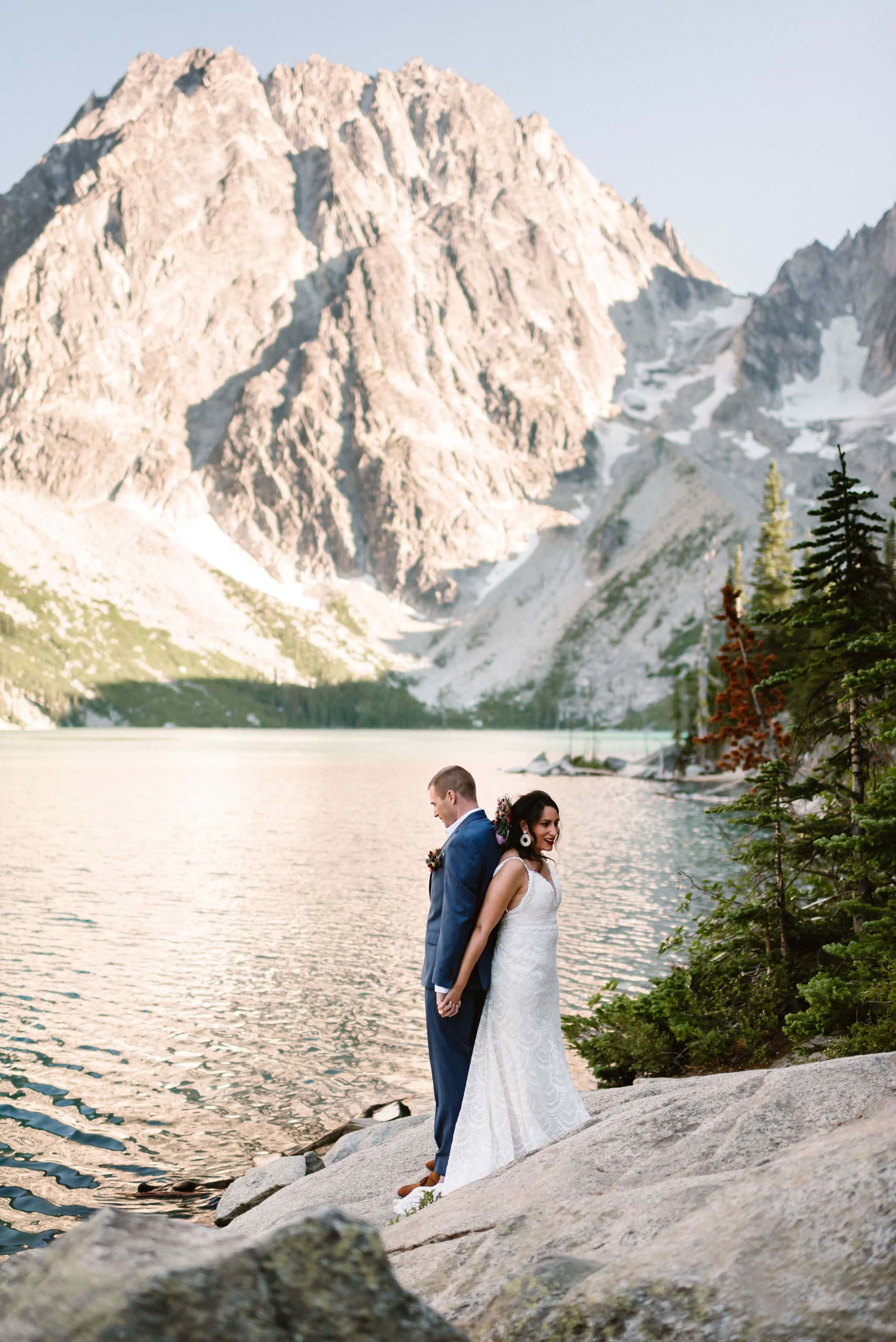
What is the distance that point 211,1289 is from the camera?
3342 mm

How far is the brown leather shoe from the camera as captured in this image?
9.87 meters

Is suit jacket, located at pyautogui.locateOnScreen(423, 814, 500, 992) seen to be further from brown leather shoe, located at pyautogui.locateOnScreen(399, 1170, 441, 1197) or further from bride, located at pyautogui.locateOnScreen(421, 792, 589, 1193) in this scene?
brown leather shoe, located at pyautogui.locateOnScreen(399, 1170, 441, 1197)

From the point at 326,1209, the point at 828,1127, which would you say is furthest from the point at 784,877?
the point at 326,1209

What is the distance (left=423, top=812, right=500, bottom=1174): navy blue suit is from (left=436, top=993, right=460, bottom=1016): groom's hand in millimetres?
107

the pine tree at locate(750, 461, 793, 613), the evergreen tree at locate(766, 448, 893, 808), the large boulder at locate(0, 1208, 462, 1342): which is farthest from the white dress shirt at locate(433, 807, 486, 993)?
the pine tree at locate(750, 461, 793, 613)

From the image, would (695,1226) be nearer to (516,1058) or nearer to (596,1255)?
(596,1255)

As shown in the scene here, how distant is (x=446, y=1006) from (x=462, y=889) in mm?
1106

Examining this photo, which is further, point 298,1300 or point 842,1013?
point 842,1013

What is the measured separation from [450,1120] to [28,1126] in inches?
429

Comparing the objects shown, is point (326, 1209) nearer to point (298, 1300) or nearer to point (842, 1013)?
point (298, 1300)

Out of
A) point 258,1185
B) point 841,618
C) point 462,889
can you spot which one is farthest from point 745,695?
point 462,889

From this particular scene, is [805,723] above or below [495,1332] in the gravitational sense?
above

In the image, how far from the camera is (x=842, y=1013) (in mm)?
12156

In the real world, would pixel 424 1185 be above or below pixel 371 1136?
above
